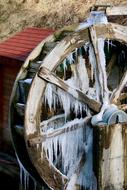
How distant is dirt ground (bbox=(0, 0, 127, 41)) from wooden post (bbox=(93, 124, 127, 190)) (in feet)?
29.1

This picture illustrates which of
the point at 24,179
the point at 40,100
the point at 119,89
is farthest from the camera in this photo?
the point at 24,179

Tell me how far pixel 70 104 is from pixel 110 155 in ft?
3.17

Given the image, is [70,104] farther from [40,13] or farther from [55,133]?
[40,13]

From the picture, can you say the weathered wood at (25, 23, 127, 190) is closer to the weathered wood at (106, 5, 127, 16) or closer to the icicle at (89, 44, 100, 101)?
the icicle at (89, 44, 100, 101)

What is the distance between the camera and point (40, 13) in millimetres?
16453

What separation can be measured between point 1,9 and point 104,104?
9.68m

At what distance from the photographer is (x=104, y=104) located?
7.81 metres

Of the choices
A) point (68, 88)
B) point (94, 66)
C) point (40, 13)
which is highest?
point (40, 13)

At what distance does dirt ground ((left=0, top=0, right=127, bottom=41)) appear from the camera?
16094mm

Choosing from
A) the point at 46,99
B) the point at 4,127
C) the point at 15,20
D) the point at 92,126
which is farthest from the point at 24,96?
the point at 15,20

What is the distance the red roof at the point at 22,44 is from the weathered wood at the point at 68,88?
1.44m

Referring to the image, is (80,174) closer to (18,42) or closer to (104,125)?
(104,125)

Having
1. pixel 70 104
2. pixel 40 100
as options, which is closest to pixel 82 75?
pixel 70 104

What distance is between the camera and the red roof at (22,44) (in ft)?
29.3
